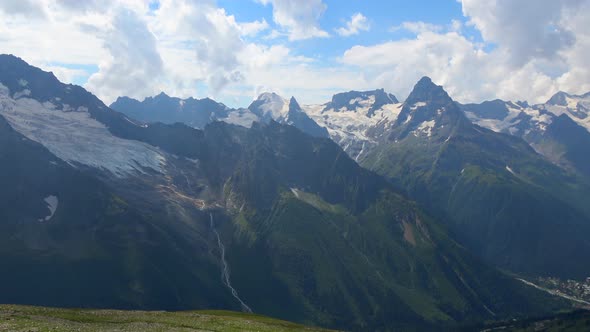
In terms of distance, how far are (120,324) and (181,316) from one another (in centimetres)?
2484

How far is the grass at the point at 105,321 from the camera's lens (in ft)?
326

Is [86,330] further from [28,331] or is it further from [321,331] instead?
[321,331]

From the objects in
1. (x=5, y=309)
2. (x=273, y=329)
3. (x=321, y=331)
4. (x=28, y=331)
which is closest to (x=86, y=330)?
(x=28, y=331)

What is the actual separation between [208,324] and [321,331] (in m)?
43.5

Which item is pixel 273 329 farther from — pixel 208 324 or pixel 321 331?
pixel 321 331

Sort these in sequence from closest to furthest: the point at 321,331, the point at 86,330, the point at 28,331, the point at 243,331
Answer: the point at 28,331, the point at 86,330, the point at 243,331, the point at 321,331

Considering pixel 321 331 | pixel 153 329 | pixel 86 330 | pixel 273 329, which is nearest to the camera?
pixel 86 330

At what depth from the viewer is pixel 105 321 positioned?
122062 millimetres

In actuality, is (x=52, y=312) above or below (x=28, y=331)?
below

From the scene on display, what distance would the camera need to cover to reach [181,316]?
141 metres

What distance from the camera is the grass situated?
9938cm

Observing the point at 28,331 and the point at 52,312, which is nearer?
the point at 28,331

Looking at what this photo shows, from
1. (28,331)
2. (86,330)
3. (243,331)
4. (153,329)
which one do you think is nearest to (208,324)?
(243,331)

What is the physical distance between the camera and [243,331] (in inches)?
4830
